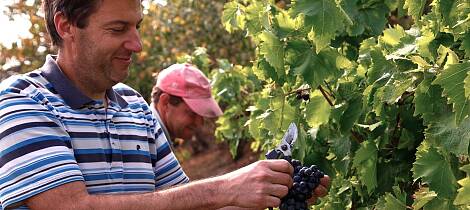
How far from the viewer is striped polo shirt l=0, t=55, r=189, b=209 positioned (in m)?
2.82

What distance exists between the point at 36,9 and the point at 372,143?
7487 millimetres

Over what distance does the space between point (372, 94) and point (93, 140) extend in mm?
1009

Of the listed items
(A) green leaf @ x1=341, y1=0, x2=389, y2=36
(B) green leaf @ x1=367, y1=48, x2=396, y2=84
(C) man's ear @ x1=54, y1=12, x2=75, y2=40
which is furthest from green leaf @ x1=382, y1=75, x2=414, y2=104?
(C) man's ear @ x1=54, y1=12, x2=75, y2=40

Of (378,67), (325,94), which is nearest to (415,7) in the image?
(378,67)

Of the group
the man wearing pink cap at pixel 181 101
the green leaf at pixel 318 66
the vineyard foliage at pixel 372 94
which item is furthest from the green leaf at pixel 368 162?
the man wearing pink cap at pixel 181 101

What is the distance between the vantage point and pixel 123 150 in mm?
3164

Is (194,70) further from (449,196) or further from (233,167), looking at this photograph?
(233,167)

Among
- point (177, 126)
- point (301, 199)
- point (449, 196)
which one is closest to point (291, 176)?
point (301, 199)

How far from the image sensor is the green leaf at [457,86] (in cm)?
264

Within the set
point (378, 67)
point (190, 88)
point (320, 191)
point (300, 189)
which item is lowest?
point (190, 88)

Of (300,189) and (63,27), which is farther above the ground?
(63,27)

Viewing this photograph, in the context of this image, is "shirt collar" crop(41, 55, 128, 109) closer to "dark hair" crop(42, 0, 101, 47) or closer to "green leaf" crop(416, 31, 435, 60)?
"dark hair" crop(42, 0, 101, 47)

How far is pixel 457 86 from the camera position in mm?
2652

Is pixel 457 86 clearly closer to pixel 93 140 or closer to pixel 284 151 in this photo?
pixel 284 151
